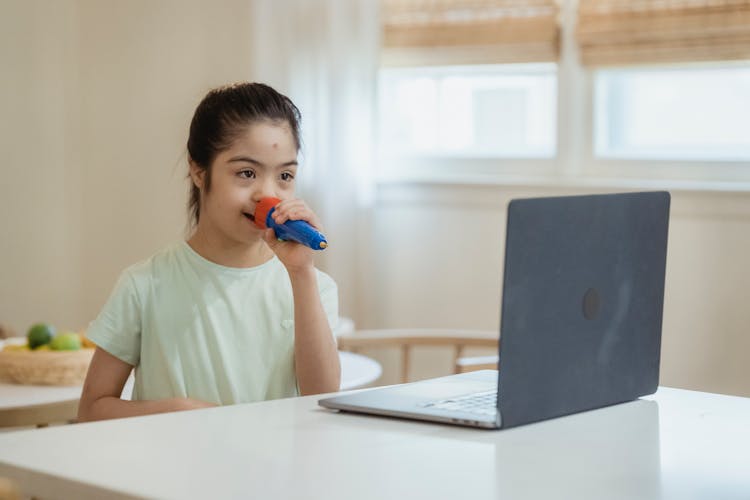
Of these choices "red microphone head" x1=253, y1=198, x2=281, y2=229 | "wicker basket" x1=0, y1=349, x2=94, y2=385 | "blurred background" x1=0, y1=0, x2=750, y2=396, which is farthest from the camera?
"blurred background" x1=0, y1=0, x2=750, y2=396

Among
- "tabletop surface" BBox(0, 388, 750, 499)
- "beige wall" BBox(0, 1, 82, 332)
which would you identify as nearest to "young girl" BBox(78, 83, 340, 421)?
"tabletop surface" BBox(0, 388, 750, 499)

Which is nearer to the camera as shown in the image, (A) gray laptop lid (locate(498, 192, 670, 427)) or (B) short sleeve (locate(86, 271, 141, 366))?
(A) gray laptop lid (locate(498, 192, 670, 427))

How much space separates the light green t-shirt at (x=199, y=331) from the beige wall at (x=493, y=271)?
68.8 inches

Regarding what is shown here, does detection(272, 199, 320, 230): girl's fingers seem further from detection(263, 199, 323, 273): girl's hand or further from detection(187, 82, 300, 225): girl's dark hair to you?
detection(187, 82, 300, 225): girl's dark hair

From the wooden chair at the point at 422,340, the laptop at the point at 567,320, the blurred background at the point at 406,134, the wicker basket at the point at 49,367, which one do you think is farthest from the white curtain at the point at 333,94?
the laptop at the point at 567,320

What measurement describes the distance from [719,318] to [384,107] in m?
1.35

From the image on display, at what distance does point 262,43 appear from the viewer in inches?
150

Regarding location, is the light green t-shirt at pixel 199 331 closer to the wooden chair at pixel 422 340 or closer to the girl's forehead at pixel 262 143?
the girl's forehead at pixel 262 143

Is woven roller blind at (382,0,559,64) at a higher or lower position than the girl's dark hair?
higher

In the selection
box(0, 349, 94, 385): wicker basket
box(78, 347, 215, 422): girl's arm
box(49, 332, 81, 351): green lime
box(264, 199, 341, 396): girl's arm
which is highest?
box(264, 199, 341, 396): girl's arm

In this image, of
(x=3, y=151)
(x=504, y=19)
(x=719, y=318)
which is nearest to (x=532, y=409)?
(x=719, y=318)

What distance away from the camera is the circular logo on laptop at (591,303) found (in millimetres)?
1303

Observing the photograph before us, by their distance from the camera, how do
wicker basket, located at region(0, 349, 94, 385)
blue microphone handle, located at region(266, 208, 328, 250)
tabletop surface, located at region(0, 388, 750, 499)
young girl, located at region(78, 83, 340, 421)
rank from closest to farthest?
tabletop surface, located at region(0, 388, 750, 499) < blue microphone handle, located at region(266, 208, 328, 250) < young girl, located at region(78, 83, 340, 421) < wicker basket, located at region(0, 349, 94, 385)

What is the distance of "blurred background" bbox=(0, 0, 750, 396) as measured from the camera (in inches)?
128
